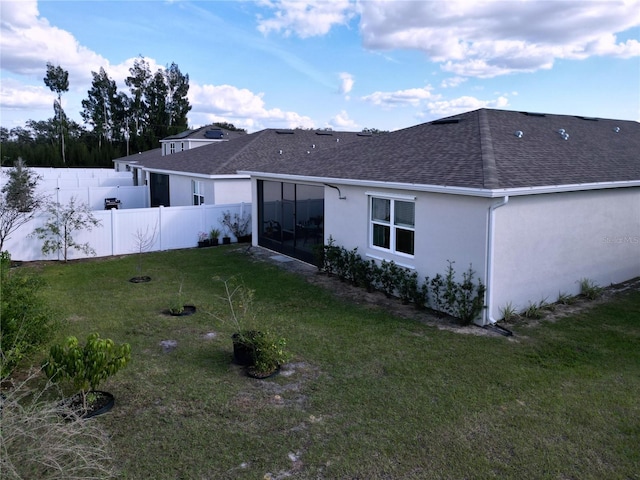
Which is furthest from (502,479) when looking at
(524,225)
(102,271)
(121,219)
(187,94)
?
(187,94)

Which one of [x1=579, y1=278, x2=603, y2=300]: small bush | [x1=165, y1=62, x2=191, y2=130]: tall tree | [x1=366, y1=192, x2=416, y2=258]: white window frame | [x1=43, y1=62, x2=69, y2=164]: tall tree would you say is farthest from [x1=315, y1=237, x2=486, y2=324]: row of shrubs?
[x1=165, y1=62, x2=191, y2=130]: tall tree

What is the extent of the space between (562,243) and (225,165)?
42.3ft

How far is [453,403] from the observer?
595cm

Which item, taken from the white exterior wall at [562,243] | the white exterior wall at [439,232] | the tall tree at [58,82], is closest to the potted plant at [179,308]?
the white exterior wall at [439,232]

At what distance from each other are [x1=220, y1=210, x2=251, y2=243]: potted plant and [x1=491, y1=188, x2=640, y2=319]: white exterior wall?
421 inches

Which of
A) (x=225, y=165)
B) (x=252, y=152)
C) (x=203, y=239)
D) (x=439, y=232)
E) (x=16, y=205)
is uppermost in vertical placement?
(x=252, y=152)

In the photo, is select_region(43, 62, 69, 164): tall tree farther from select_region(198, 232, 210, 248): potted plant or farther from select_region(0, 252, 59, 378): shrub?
select_region(0, 252, 59, 378): shrub

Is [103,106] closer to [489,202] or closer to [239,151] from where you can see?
[239,151]

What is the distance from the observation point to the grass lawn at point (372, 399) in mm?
4758

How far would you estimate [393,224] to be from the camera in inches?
432

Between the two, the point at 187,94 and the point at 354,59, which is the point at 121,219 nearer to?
the point at 354,59

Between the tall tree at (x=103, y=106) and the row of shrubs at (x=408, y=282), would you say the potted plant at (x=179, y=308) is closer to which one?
the row of shrubs at (x=408, y=282)

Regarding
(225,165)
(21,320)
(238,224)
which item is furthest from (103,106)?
(21,320)

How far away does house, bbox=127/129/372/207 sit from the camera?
61.5ft
